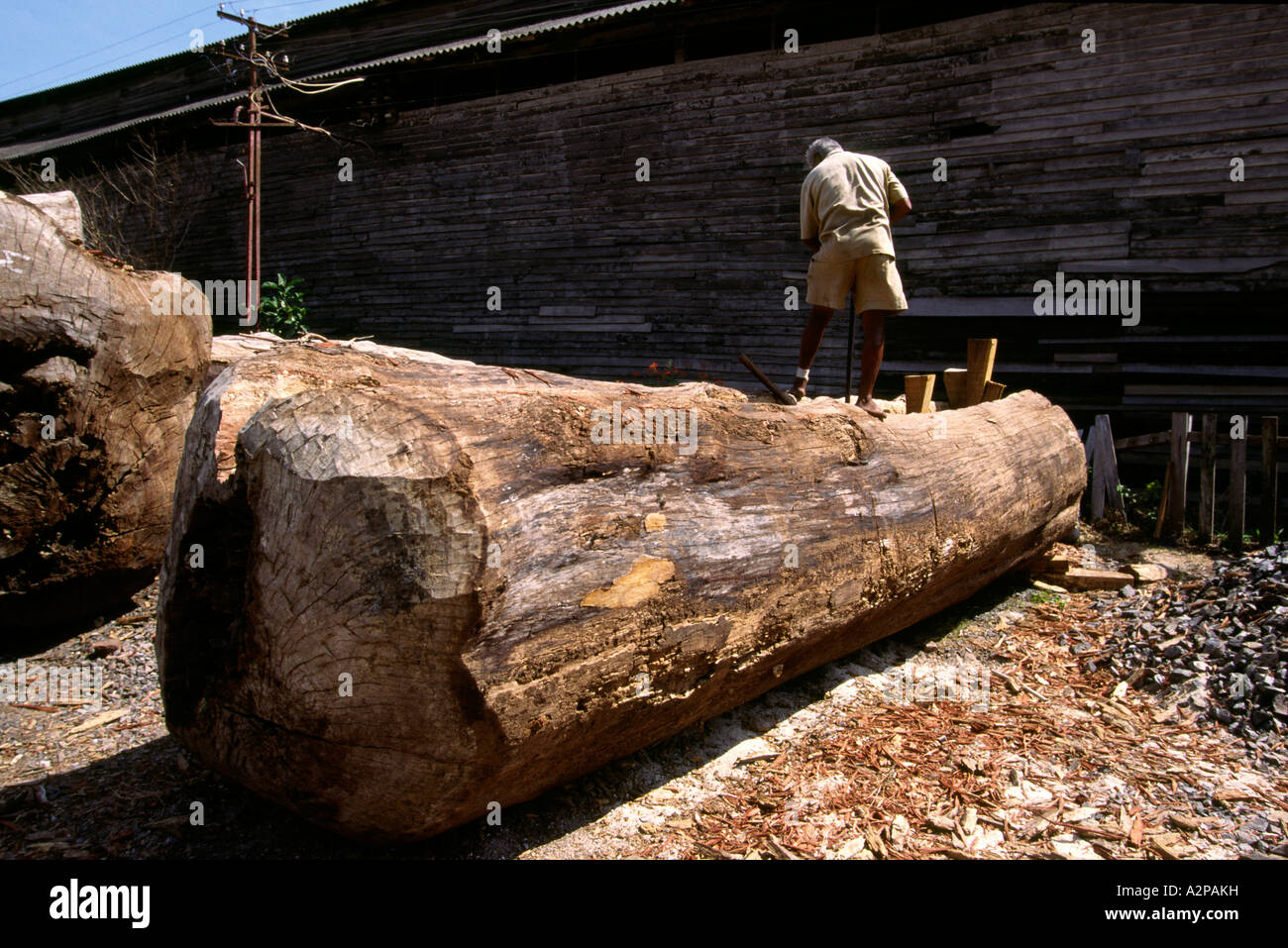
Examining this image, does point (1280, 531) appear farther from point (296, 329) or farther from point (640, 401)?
point (296, 329)

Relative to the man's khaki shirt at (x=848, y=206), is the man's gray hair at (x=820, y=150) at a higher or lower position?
higher

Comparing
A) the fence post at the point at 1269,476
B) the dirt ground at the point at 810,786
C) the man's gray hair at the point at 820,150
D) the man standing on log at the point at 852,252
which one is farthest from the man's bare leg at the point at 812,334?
the fence post at the point at 1269,476

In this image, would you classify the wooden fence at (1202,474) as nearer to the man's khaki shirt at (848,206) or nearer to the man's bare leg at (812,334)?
the man's khaki shirt at (848,206)

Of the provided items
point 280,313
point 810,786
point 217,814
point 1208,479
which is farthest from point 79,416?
point 280,313

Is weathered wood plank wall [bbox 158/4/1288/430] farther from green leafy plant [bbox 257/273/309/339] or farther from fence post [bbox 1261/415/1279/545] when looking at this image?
fence post [bbox 1261/415/1279/545]

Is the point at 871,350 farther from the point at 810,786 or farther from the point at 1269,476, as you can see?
the point at 1269,476

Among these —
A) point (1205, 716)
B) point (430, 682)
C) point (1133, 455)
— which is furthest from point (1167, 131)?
point (430, 682)

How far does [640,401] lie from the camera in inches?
118

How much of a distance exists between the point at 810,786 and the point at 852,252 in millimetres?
3047

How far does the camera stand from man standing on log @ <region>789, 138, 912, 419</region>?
4742 mm

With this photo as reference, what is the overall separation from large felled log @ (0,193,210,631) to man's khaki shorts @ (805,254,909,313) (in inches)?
136

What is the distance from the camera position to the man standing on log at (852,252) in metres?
4.74

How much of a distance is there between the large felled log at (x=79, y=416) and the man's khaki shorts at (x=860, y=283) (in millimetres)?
3463

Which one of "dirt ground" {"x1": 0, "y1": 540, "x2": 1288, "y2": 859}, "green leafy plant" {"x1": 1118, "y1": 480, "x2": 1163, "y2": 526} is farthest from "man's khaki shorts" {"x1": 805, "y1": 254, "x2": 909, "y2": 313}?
"green leafy plant" {"x1": 1118, "y1": 480, "x2": 1163, "y2": 526}
